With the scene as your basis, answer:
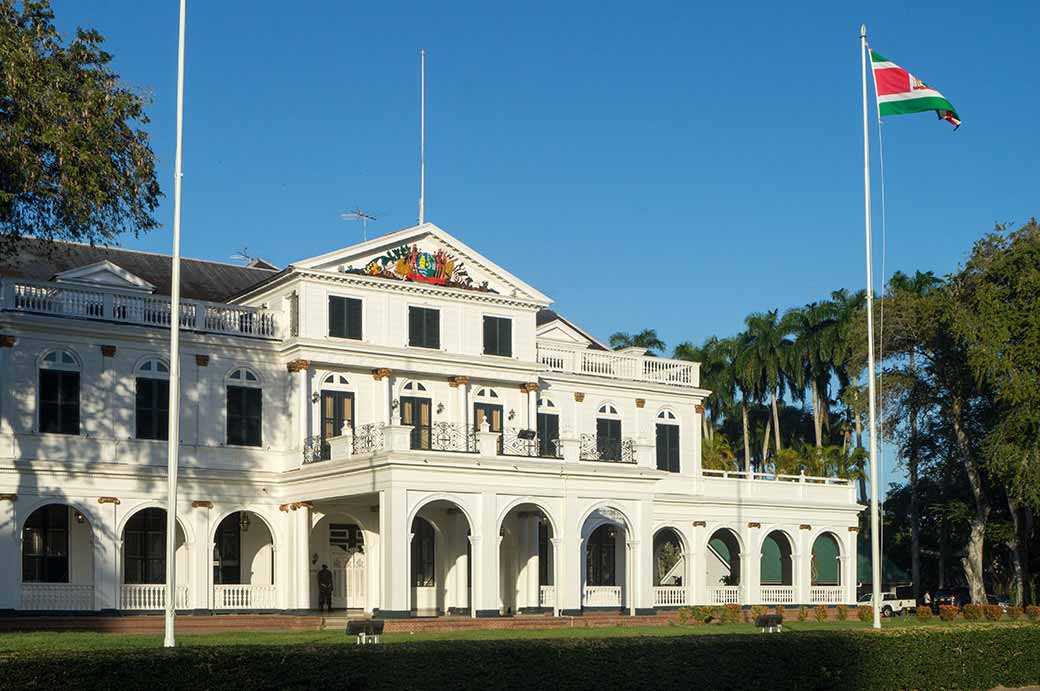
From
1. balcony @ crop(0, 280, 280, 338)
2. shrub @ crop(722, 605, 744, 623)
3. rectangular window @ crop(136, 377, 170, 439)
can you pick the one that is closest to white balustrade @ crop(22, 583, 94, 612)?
rectangular window @ crop(136, 377, 170, 439)

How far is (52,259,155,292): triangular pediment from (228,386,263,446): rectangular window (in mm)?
4219

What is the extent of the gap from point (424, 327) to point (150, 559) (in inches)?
433

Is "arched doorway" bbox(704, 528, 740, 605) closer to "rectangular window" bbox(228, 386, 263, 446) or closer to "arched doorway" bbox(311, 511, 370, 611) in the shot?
"arched doorway" bbox(311, 511, 370, 611)

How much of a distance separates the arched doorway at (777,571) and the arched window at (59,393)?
82.5 ft

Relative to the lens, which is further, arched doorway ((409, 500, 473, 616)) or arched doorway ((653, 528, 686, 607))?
arched doorway ((653, 528, 686, 607))

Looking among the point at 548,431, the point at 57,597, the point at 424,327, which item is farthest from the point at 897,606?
the point at 57,597

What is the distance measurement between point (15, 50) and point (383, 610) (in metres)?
17.5

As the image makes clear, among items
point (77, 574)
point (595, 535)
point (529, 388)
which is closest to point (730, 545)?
point (595, 535)

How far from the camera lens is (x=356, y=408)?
44.0m

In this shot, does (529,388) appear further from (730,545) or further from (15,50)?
(15,50)

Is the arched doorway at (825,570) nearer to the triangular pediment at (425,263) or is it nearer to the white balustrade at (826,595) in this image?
the white balustrade at (826,595)

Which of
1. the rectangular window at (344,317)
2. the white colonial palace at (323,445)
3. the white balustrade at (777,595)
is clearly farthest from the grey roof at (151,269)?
the white balustrade at (777,595)

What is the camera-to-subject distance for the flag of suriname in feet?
111

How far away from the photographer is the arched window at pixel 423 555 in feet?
150
